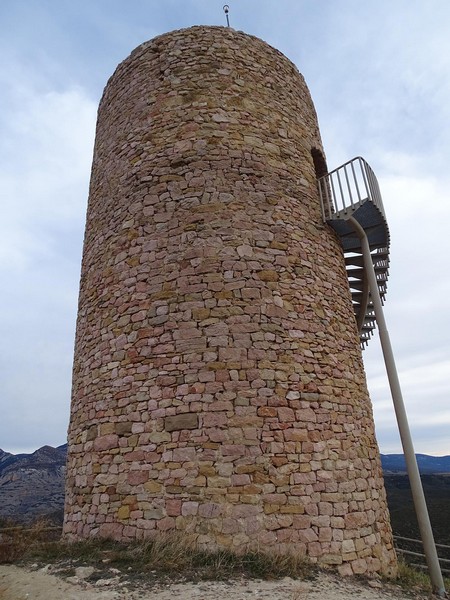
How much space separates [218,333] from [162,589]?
2704 millimetres

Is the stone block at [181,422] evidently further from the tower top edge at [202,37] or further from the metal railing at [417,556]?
the tower top edge at [202,37]

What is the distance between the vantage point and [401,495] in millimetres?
25500

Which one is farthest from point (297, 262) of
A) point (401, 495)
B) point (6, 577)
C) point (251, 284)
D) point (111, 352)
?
point (401, 495)

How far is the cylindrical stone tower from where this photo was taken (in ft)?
16.3

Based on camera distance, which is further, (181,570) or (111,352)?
(111,352)

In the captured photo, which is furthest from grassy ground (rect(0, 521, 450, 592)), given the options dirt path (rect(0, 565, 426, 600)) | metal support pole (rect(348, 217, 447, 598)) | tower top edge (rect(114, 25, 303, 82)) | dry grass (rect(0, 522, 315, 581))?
tower top edge (rect(114, 25, 303, 82))

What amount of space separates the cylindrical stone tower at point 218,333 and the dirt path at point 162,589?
54 cm

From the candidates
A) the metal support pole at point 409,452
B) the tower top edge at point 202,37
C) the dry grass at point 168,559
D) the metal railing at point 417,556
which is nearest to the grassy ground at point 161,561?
the dry grass at point 168,559

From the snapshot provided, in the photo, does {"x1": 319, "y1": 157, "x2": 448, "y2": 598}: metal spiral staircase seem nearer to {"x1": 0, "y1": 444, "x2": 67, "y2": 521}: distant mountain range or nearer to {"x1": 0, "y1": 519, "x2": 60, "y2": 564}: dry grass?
{"x1": 0, "y1": 519, "x2": 60, "y2": 564}: dry grass

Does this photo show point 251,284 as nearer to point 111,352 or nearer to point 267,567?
point 111,352

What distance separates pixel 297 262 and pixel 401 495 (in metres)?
24.2

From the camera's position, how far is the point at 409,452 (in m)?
6.04

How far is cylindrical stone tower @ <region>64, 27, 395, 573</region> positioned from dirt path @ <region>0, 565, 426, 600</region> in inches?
21.4

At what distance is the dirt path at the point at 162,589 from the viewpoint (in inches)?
143
